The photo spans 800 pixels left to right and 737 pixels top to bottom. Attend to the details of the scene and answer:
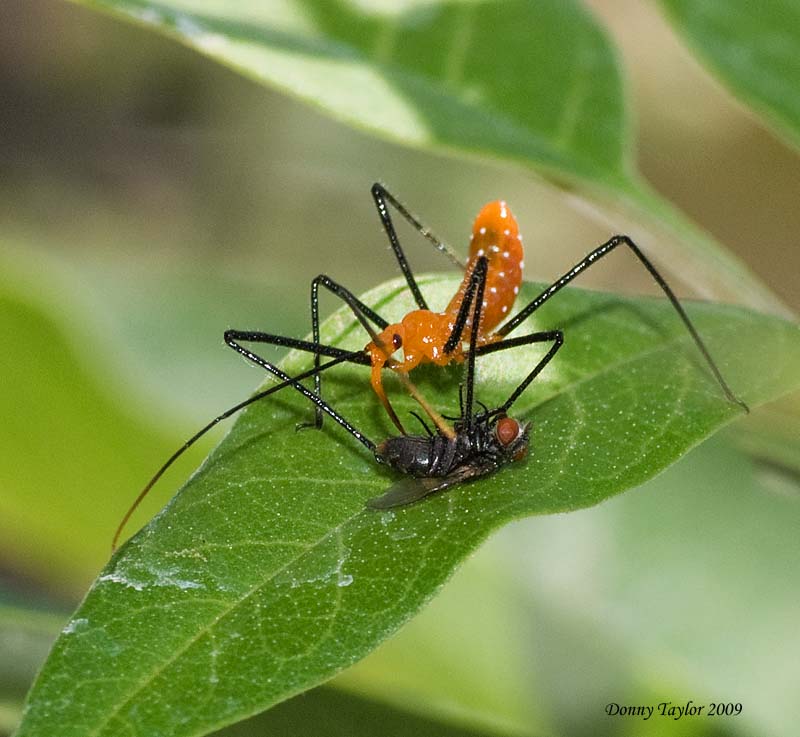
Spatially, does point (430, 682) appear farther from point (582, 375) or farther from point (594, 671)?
point (582, 375)

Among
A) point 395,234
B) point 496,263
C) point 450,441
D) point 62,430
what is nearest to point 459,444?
point 450,441

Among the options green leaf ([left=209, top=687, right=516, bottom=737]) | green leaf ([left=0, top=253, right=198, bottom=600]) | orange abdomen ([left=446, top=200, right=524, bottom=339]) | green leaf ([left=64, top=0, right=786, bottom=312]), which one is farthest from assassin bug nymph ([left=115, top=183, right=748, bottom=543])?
green leaf ([left=0, top=253, right=198, bottom=600])

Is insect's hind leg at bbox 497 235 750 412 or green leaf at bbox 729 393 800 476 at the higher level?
insect's hind leg at bbox 497 235 750 412

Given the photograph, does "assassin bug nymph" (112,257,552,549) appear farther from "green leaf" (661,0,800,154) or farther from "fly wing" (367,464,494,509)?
"green leaf" (661,0,800,154)

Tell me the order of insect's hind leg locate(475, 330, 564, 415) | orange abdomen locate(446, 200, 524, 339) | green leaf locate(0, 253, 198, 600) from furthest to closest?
1. green leaf locate(0, 253, 198, 600)
2. orange abdomen locate(446, 200, 524, 339)
3. insect's hind leg locate(475, 330, 564, 415)

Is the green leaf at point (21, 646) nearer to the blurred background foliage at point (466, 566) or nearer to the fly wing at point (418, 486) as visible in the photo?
the blurred background foliage at point (466, 566)

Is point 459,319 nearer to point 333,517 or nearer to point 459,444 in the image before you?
point 459,444

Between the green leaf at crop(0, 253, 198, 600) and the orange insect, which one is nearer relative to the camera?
the orange insect
